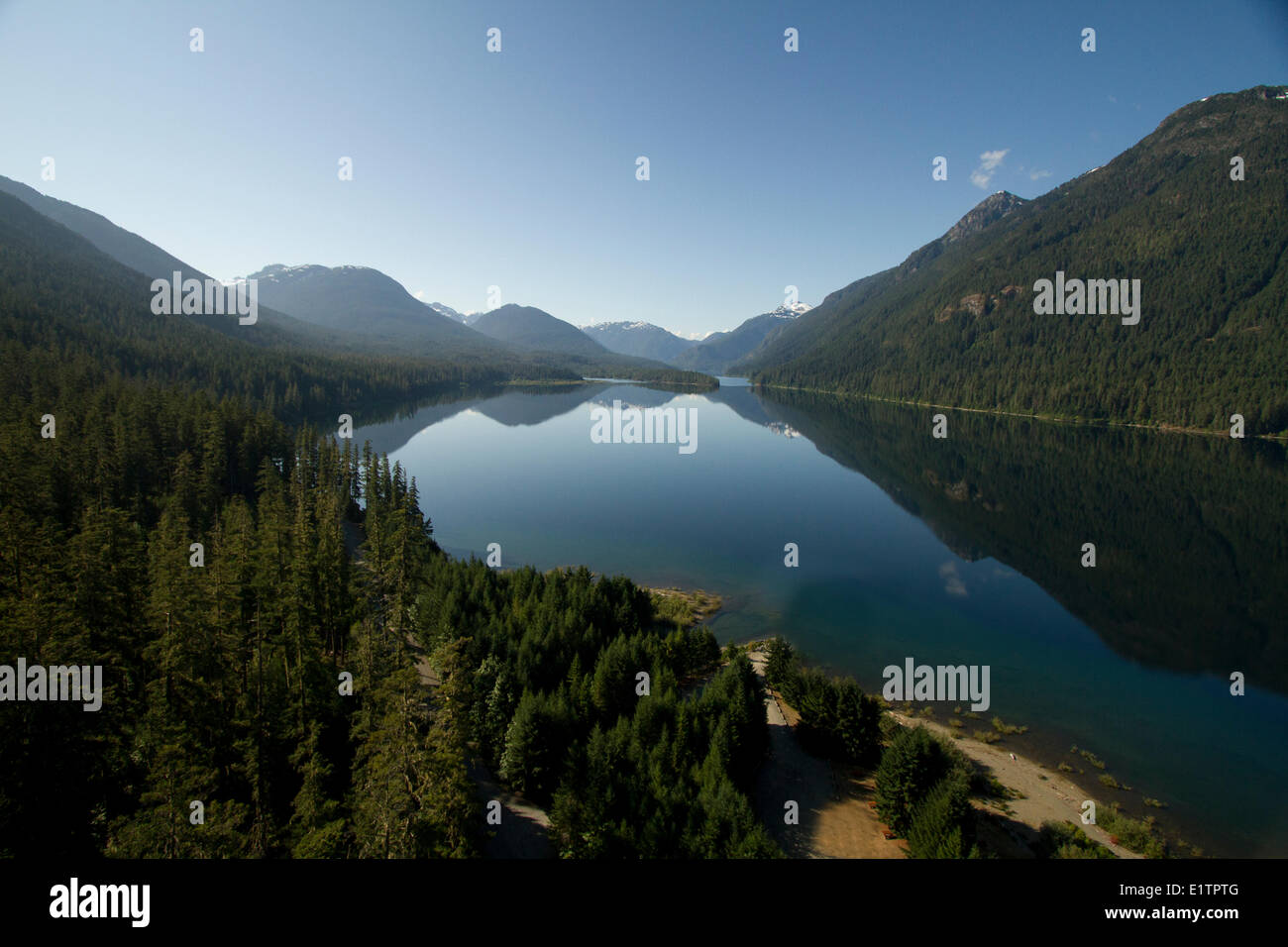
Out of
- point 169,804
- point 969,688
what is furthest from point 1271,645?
point 169,804

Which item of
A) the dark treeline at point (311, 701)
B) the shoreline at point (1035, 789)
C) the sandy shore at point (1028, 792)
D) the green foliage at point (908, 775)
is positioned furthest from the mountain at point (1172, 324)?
the dark treeline at point (311, 701)

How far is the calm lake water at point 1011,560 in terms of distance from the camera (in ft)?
83.4

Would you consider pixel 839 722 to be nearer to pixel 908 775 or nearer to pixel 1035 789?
pixel 908 775

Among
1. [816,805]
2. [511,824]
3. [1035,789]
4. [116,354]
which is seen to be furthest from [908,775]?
[116,354]

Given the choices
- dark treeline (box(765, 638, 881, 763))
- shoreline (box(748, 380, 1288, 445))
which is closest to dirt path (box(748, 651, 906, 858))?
dark treeline (box(765, 638, 881, 763))

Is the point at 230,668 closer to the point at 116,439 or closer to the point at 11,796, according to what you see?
the point at 11,796

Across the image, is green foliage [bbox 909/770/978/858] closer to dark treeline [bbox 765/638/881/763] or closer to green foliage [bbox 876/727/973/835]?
green foliage [bbox 876/727/973/835]

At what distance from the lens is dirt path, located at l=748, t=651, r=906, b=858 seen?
1697 centimetres

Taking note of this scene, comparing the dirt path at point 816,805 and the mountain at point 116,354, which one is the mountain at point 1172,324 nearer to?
the dirt path at point 816,805

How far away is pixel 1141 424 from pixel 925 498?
86340mm

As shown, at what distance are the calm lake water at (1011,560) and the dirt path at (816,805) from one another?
8541 millimetres

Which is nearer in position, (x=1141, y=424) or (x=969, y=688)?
(x=969, y=688)

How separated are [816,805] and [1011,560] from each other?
132 ft
